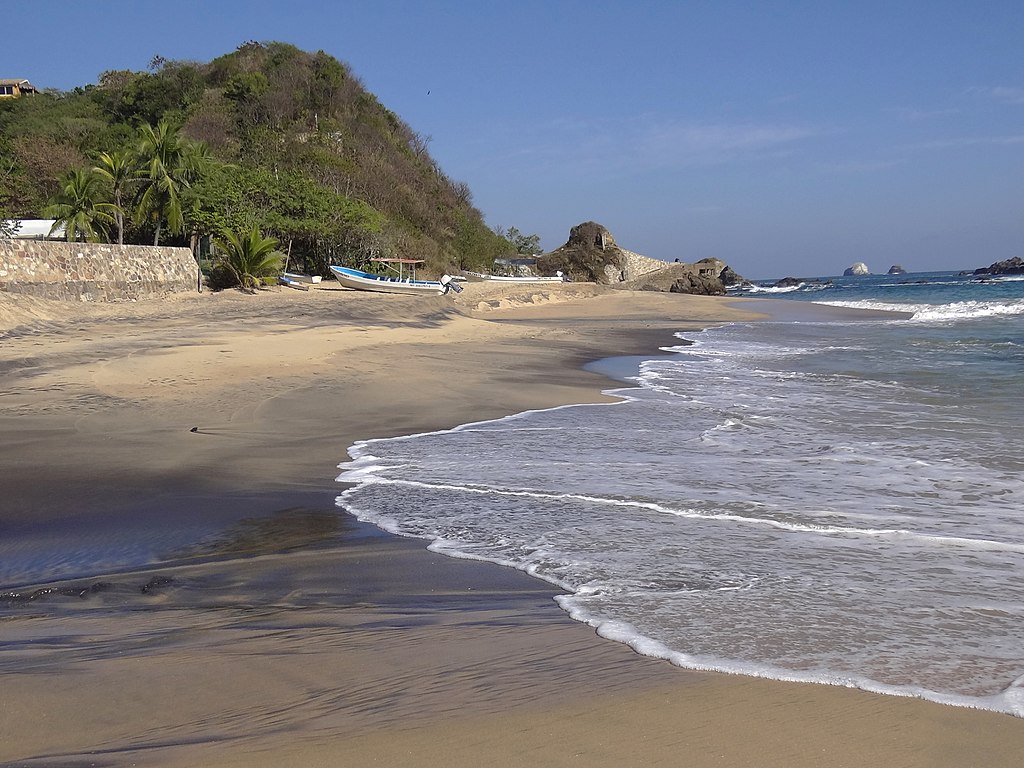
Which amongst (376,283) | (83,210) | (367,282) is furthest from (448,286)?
(83,210)

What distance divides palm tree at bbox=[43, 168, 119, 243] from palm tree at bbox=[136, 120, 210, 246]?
1209 mm

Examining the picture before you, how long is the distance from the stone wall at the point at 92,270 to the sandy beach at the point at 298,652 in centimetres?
928

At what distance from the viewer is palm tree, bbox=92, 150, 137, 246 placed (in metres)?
26.4

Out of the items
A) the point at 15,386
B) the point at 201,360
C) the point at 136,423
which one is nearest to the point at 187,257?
the point at 201,360

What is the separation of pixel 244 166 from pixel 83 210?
13923 millimetres

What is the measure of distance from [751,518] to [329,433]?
4787 mm

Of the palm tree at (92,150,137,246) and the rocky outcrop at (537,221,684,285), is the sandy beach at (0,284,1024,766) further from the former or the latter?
the rocky outcrop at (537,221,684,285)

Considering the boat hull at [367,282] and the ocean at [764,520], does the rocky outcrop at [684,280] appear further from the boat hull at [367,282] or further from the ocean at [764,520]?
the ocean at [764,520]

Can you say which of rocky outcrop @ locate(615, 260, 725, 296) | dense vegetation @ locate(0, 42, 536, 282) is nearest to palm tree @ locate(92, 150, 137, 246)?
dense vegetation @ locate(0, 42, 536, 282)

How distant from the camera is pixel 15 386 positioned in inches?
394

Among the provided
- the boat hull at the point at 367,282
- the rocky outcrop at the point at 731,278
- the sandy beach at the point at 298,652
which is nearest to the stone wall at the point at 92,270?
the boat hull at the point at 367,282

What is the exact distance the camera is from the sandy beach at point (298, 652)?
2.45 meters

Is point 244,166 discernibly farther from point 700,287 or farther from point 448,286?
point 700,287

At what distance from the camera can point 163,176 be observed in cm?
2650
